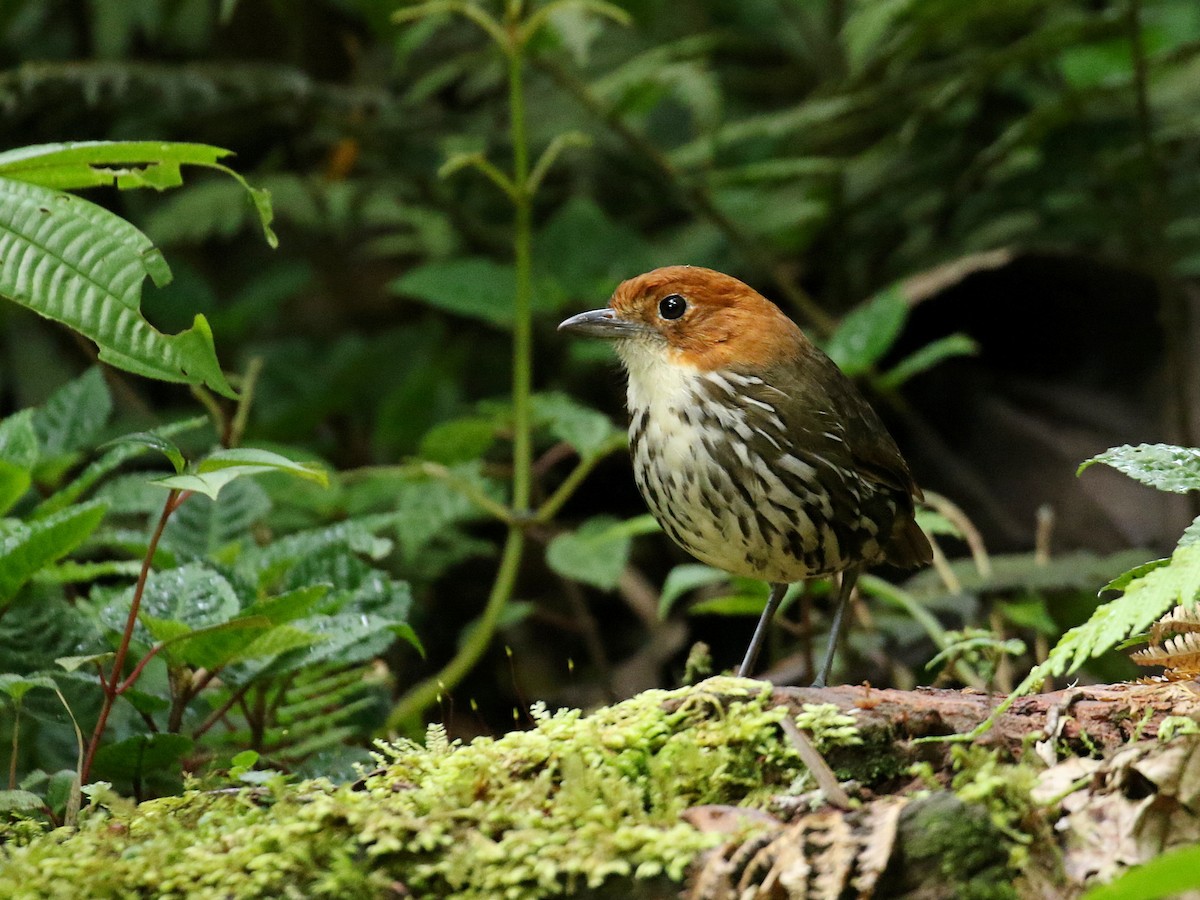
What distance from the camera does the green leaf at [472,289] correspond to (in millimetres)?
4910

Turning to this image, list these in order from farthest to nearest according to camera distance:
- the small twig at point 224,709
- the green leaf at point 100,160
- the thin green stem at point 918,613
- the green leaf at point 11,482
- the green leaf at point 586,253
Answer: the green leaf at point 586,253 → the thin green stem at point 918,613 → the green leaf at point 11,482 → the small twig at point 224,709 → the green leaf at point 100,160

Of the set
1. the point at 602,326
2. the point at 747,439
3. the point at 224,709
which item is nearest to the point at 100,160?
the point at 224,709

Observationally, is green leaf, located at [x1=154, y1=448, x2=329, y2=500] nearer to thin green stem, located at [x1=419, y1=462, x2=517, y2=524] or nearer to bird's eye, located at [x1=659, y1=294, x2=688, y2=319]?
bird's eye, located at [x1=659, y1=294, x2=688, y2=319]

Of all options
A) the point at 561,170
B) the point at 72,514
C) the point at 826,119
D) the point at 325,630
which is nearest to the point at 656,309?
the point at 325,630

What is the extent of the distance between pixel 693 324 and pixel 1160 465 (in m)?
1.32

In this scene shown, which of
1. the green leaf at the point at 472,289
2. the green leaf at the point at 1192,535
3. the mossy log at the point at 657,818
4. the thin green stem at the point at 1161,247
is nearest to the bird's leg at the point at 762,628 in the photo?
the mossy log at the point at 657,818

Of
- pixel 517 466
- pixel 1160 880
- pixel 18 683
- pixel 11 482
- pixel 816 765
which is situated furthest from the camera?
pixel 517 466

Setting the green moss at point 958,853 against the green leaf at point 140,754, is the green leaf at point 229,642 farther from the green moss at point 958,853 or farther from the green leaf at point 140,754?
the green moss at point 958,853

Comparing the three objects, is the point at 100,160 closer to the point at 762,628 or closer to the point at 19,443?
the point at 19,443

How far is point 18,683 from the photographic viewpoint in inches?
88.7

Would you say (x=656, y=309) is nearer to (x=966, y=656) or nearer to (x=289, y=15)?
(x=966, y=656)

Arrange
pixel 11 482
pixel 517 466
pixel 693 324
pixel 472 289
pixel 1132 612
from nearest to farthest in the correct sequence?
1. pixel 1132 612
2. pixel 11 482
3. pixel 693 324
4. pixel 517 466
5. pixel 472 289

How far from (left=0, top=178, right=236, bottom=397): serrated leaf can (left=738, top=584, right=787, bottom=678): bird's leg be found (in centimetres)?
141

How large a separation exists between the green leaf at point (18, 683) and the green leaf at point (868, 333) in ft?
8.59
